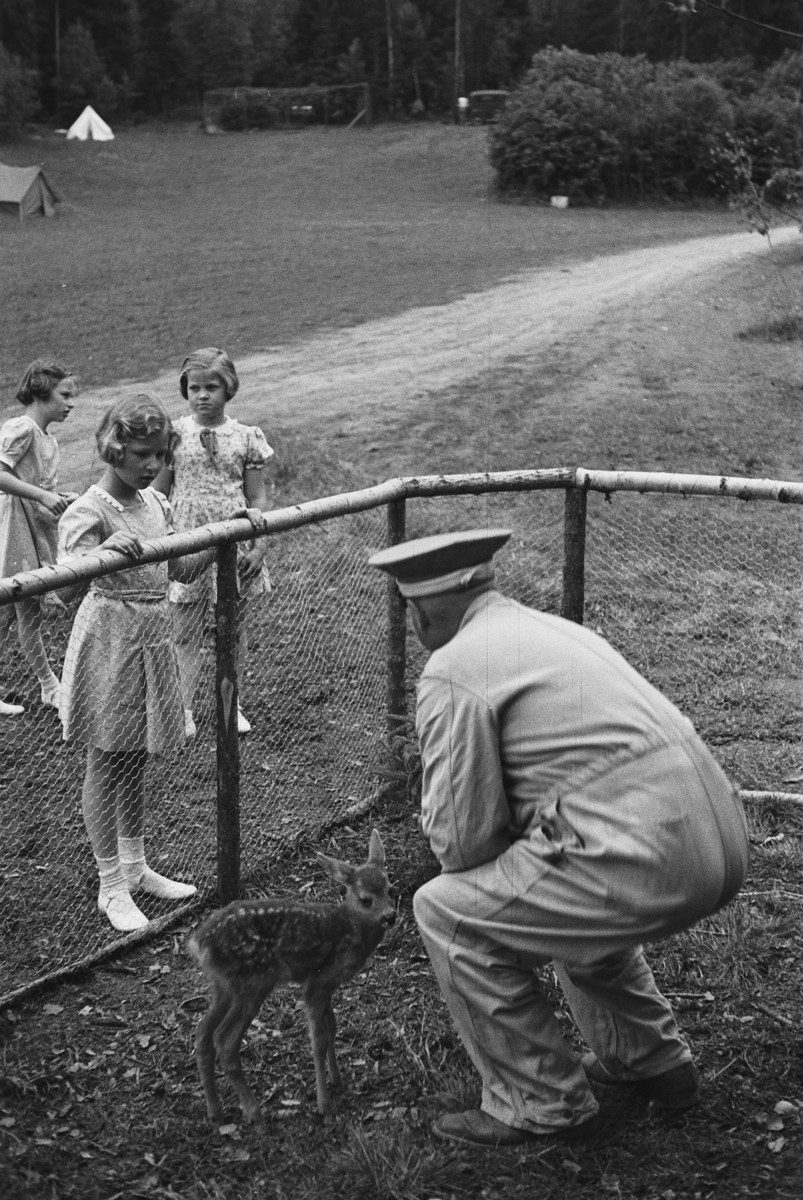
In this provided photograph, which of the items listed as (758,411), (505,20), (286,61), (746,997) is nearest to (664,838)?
(746,997)

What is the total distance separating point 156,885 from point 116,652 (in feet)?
2.92

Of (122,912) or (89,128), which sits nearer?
(122,912)

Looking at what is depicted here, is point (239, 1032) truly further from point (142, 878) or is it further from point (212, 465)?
point (212, 465)

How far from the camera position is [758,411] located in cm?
1362

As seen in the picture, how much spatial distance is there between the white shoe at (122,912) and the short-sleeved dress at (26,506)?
2.39m

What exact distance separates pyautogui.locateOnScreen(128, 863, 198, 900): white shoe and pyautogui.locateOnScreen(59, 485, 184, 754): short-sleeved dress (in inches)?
20.5

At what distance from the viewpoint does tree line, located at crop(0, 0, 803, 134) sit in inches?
1453

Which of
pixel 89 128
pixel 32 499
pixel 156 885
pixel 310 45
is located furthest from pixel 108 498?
pixel 310 45

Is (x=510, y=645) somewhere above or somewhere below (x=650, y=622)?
above

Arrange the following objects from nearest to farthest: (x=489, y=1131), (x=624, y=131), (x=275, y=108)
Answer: (x=489, y=1131) → (x=624, y=131) → (x=275, y=108)

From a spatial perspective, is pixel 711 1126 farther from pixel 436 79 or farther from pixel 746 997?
pixel 436 79

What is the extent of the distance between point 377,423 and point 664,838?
9.93 metres

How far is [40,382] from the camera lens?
22.7ft

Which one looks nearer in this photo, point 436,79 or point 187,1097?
point 187,1097
